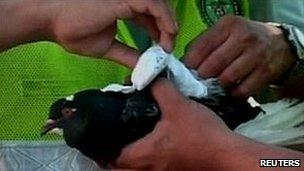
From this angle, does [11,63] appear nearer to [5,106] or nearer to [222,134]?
[5,106]

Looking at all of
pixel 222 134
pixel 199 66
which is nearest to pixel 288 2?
pixel 199 66

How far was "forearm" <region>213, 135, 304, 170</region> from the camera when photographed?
122 centimetres

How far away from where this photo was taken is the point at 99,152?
122cm

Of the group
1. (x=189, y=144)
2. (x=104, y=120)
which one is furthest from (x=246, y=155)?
(x=104, y=120)

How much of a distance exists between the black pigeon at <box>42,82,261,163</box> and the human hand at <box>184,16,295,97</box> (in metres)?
0.14

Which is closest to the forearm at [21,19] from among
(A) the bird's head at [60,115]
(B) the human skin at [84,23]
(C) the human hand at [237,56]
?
(B) the human skin at [84,23]

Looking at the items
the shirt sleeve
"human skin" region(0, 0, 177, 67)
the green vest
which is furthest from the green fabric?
the shirt sleeve

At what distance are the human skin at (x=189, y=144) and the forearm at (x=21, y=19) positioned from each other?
0.55ft

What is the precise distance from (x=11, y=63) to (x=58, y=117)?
0.22 meters

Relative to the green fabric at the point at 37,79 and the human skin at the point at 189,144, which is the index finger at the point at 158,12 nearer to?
the human skin at the point at 189,144

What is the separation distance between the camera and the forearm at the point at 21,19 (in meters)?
1.28

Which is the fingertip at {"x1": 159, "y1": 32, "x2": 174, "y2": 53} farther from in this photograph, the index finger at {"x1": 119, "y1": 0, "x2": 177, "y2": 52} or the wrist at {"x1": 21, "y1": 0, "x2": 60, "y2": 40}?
the wrist at {"x1": 21, "y1": 0, "x2": 60, "y2": 40}

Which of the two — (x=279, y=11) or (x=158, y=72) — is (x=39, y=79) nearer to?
(x=158, y=72)

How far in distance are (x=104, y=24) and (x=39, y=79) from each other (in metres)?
0.24
